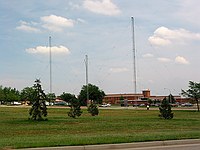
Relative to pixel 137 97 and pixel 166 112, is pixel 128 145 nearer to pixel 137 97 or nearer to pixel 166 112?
pixel 166 112

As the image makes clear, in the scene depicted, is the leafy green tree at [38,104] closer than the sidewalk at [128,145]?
No

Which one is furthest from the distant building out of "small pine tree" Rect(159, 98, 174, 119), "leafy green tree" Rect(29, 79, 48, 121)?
"leafy green tree" Rect(29, 79, 48, 121)

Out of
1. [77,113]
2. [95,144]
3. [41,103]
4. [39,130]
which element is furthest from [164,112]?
[95,144]

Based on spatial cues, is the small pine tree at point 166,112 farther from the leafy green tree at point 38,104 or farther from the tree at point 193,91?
the tree at point 193,91

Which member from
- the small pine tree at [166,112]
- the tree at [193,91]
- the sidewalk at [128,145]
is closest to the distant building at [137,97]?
the tree at [193,91]

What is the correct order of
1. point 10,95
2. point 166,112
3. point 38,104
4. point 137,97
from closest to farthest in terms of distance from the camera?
point 38,104 → point 166,112 → point 10,95 → point 137,97

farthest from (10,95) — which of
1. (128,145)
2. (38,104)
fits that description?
(128,145)

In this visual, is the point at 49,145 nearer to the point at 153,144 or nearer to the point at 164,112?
the point at 153,144

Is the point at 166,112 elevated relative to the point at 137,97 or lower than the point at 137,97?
lower

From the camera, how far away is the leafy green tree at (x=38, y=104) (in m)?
26.6

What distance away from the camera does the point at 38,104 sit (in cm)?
2691

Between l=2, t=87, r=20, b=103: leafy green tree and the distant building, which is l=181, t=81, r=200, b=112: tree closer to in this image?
the distant building

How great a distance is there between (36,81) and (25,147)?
1489 centimetres

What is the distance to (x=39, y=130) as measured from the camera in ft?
66.8
